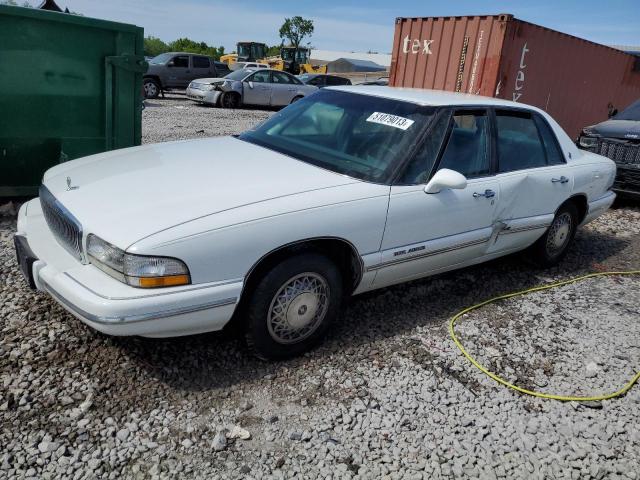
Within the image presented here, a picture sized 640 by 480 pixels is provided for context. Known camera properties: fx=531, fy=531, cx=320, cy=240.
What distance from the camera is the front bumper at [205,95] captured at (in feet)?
53.1

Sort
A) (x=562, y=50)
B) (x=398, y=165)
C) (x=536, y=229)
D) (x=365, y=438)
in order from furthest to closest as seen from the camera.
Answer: (x=562, y=50) → (x=536, y=229) → (x=398, y=165) → (x=365, y=438)

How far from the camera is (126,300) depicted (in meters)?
2.38

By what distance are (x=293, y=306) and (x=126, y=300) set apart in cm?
93

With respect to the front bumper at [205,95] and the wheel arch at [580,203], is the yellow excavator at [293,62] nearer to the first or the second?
the front bumper at [205,95]

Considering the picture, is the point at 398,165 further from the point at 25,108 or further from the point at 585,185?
the point at 25,108

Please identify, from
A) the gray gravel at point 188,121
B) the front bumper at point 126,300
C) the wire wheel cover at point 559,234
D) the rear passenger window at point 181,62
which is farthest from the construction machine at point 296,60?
the front bumper at point 126,300

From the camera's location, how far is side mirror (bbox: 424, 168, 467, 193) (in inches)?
127

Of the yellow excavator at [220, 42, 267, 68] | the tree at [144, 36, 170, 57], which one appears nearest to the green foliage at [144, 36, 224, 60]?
the tree at [144, 36, 170, 57]

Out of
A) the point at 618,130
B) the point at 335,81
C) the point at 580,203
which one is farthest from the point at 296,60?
the point at 580,203

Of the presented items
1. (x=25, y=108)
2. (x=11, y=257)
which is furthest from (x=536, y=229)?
(x=25, y=108)

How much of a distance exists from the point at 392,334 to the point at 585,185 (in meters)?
2.54

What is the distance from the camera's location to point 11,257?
12.9 ft

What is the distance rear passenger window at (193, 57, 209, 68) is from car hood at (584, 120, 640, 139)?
1540 centimetres

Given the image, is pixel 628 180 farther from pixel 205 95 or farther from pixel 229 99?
pixel 205 95
